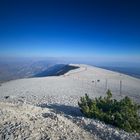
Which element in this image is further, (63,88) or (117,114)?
(63,88)

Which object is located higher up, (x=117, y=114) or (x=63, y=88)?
(x=117, y=114)

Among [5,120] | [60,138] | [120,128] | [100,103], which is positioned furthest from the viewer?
[100,103]

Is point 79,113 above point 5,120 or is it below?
below

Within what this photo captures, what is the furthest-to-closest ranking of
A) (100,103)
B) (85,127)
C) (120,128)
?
(100,103)
(120,128)
(85,127)

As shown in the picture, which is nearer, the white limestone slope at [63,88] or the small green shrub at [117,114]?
the small green shrub at [117,114]

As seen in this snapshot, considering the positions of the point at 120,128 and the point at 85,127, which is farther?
the point at 120,128

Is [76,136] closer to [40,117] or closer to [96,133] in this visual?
[96,133]

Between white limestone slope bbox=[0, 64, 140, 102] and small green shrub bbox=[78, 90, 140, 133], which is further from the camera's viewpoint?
white limestone slope bbox=[0, 64, 140, 102]

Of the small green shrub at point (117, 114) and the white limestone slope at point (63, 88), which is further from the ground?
the small green shrub at point (117, 114)

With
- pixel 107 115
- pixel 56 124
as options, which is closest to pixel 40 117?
pixel 56 124

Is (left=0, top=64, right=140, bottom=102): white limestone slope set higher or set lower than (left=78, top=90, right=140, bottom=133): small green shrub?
lower
